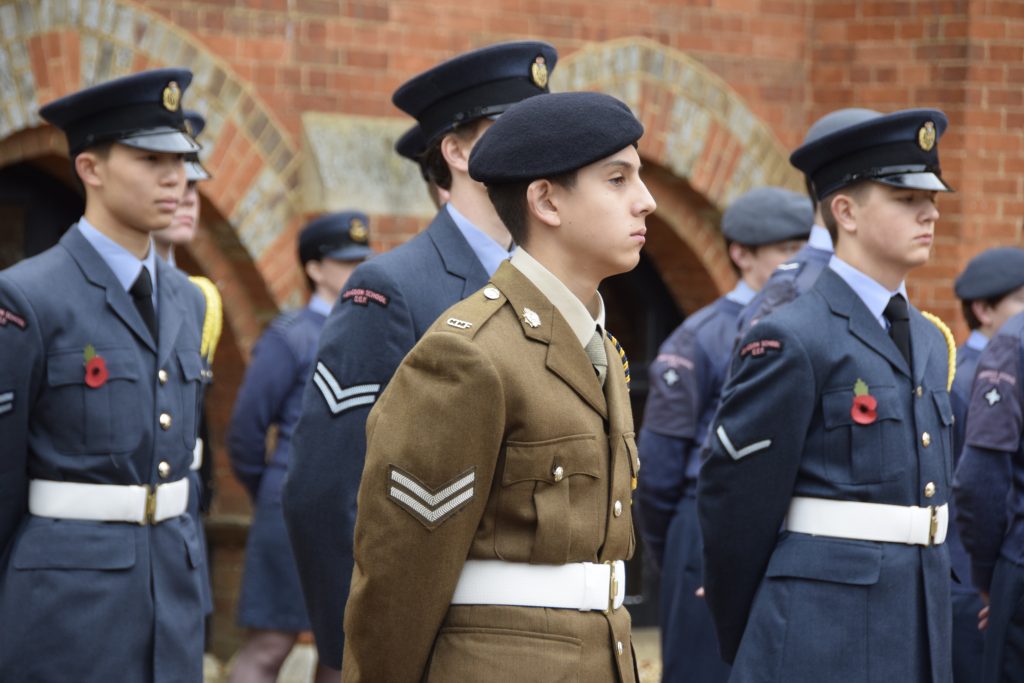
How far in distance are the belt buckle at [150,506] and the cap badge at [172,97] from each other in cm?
99

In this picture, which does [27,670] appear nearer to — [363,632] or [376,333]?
[376,333]

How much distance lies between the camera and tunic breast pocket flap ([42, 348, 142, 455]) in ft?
13.1

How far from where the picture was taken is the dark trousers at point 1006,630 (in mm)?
4869

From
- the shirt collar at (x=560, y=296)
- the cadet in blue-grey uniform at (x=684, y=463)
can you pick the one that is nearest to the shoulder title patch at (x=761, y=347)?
the shirt collar at (x=560, y=296)

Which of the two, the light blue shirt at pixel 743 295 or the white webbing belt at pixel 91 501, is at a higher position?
the light blue shirt at pixel 743 295

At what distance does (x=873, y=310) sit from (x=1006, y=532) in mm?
1253

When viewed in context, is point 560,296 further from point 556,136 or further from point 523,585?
point 523,585

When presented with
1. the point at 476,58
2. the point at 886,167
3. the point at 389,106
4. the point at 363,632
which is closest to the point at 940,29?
the point at 389,106

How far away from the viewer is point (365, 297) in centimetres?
364

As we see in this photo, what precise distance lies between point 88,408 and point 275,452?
281cm

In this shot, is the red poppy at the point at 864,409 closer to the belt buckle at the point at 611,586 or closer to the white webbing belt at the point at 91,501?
the belt buckle at the point at 611,586

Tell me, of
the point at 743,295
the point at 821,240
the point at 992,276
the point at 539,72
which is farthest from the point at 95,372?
the point at 992,276

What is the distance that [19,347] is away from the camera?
3.94m

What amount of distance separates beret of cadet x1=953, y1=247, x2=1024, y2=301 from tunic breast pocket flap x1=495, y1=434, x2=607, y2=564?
4.26 meters
